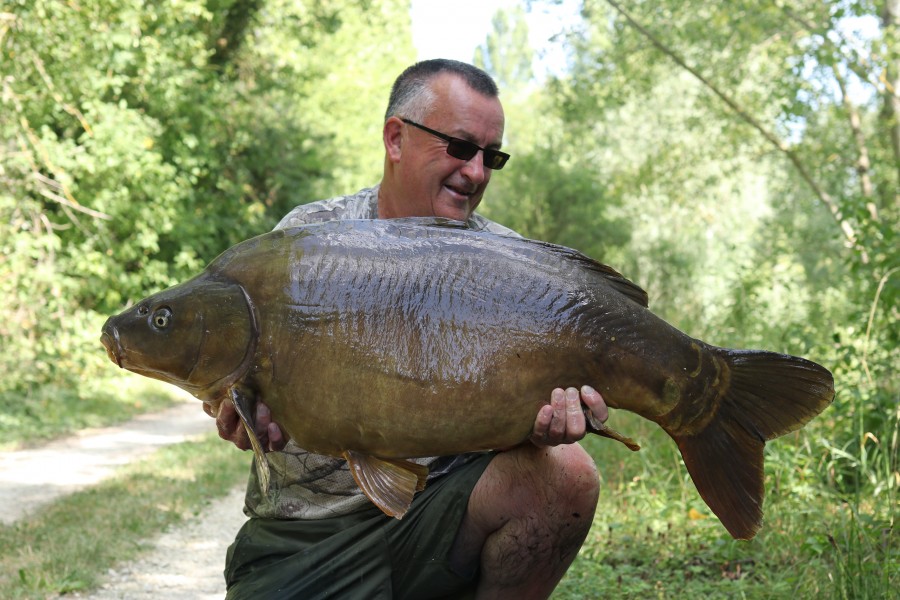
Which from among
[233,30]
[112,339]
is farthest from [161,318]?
[233,30]

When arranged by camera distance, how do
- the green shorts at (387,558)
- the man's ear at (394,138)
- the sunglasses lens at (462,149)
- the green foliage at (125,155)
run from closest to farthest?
the green shorts at (387,558)
the sunglasses lens at (462,149)
the man's ear at (394,138)
the green foliage at (125,155)

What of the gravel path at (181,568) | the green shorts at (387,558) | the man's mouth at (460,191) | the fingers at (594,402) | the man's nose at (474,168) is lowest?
the gravel path at (181,568)

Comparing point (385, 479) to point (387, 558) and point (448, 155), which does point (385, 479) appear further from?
point (448, 155)

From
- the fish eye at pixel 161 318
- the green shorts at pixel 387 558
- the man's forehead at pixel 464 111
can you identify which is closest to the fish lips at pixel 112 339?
the fish eye at pixel 161 318

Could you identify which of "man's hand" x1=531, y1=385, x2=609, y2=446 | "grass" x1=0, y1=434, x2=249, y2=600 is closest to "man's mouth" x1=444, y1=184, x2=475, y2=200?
"man's hand" x1=531, y1=385, x2=609, y2=446

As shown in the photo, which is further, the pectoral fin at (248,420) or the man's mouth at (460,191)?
the man's mouth at (460,191)

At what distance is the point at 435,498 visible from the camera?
2873 millimetres

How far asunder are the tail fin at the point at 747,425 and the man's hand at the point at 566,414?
28 cm

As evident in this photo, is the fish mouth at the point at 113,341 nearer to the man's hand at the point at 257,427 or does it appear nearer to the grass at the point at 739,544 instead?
the man's hand at the point at 257,427

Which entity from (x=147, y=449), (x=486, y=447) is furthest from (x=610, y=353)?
(x=147, y=449)

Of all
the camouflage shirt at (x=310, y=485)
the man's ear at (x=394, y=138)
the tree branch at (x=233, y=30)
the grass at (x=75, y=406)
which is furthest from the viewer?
the tree branch at (x=233, y=30)

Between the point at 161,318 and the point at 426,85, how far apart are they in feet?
4.33

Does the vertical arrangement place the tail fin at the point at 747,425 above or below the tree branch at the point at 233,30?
below

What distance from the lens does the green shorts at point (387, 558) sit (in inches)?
112
